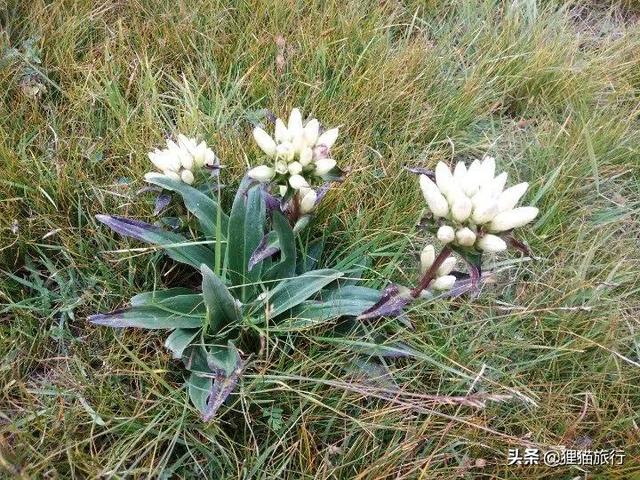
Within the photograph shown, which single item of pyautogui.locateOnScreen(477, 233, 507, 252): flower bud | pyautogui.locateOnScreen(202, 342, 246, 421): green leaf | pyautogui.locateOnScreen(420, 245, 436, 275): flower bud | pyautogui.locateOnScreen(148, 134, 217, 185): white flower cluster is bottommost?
pyautogui.locateOnScreen(202, 342, 246, 421): green leaf

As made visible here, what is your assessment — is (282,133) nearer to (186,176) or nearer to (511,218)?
(186,176)

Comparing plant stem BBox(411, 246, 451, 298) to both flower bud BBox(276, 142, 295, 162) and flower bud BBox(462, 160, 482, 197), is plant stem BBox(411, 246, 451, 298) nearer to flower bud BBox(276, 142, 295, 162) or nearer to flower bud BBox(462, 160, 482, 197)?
flower bud BBox(462, 160, 482, 197)

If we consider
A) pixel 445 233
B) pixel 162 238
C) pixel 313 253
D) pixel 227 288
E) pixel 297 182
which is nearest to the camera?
pixel 445 233

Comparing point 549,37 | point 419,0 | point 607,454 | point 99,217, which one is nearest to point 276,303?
point 99,217

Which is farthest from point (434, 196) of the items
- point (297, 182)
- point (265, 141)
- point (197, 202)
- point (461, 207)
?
point (197, 202)

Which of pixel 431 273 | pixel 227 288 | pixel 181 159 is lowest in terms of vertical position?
pixel 227 288

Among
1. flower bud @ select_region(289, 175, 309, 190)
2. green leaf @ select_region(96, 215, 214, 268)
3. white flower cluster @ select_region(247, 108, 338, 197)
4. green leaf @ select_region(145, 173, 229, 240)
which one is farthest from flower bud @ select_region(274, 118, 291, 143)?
green leaf @ select_region(96, 215, 214, 268)
